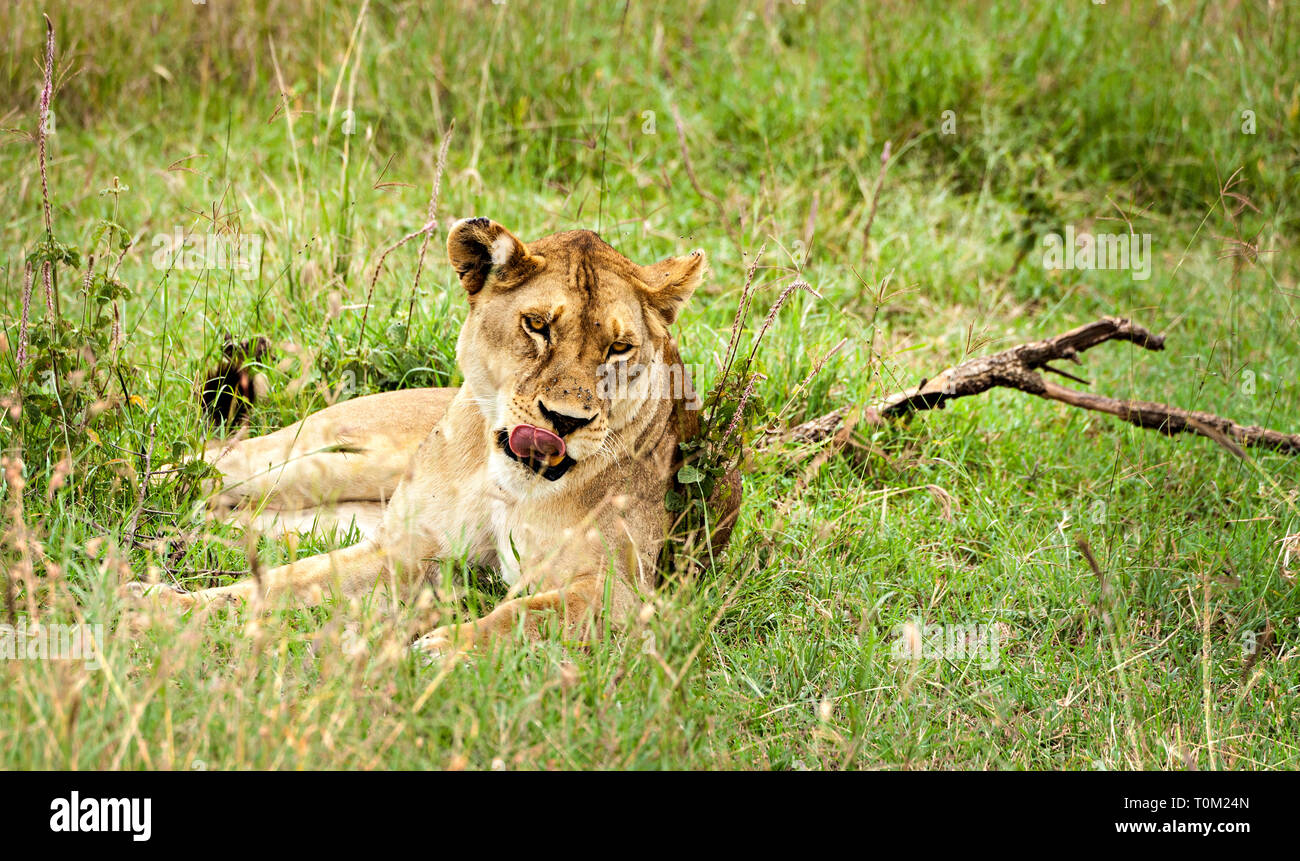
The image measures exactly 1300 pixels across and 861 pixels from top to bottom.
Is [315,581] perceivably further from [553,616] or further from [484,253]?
[484,253]

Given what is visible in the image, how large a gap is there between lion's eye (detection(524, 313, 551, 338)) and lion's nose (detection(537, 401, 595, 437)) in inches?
8.6

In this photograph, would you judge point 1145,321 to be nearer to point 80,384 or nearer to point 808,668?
point 808,668

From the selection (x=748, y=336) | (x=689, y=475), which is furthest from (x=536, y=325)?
(x=748, y=336)

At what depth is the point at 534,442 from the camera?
3.41 metres

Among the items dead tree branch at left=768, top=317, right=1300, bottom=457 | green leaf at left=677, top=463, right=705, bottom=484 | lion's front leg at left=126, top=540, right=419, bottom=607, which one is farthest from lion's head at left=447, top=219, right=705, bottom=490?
dead tree branch at left=768, top=317, right=1300, bottom=457

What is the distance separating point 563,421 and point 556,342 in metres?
0.23

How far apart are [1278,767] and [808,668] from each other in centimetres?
123

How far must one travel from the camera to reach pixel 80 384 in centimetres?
371

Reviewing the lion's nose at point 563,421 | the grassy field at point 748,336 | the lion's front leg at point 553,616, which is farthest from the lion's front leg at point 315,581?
the lion's nose at point 563,421

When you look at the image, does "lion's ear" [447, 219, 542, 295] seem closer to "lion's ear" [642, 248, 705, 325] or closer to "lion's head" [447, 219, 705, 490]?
"lion's head" [447, 219, 705, 490]

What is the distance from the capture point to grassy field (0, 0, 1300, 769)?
115 inches

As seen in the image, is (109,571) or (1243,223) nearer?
(109,571)

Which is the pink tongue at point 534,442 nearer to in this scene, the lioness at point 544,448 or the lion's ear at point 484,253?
the lioness at point 544,448
